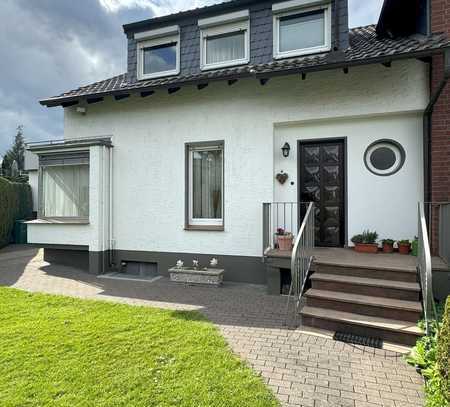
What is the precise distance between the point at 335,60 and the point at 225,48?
3.00 meters

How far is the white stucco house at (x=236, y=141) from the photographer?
5578 millimetres

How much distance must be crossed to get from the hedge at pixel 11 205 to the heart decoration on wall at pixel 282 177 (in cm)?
1140

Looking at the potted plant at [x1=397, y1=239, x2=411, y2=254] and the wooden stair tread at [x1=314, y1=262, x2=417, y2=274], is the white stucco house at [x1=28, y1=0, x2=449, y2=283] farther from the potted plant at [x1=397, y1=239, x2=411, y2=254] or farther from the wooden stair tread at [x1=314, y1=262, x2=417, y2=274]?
the wooden stair tread at [x1=314, y1=262, x2=417, y2=274]

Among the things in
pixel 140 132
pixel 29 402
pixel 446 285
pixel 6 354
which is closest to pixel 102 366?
pixel 29 402

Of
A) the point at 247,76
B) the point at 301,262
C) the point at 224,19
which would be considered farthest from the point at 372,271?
the point at 224,19

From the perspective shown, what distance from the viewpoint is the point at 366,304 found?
12.4ft

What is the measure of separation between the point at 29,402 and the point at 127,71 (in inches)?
299

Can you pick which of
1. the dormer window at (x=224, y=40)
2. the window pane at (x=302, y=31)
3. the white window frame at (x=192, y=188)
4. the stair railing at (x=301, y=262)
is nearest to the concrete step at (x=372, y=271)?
the stair railing at (x=301, y=262)

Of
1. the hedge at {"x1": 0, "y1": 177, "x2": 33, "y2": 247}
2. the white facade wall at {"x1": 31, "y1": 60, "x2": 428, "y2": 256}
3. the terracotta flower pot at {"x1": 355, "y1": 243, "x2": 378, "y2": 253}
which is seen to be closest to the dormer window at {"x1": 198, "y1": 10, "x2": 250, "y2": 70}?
the white facade wall at {"x1": 31, "y1": 60, "x2": 428, "y2": 256}

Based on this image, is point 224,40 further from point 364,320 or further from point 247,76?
point 364,320

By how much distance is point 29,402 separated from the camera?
2307 mm

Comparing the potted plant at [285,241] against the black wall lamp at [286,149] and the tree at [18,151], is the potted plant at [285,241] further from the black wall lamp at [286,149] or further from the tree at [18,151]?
the tree at [18,151]

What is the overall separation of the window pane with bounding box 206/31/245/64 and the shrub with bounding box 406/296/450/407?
6449mm

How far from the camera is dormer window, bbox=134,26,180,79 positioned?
7.37m
